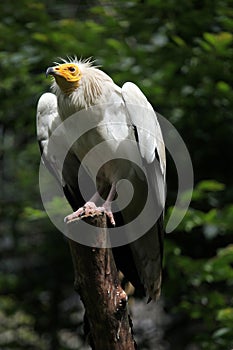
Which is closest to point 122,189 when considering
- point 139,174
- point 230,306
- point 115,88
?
point 139,174

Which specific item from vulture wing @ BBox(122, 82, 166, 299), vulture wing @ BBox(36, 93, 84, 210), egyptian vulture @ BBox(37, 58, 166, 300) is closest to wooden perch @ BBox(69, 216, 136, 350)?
egyptian vulture @ BBox(37, 58, 166, 300)

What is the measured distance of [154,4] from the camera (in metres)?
4.65

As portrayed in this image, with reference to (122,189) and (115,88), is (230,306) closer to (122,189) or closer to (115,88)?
(122,189)

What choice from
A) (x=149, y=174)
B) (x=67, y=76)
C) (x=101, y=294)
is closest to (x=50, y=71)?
(x=67, y=76)

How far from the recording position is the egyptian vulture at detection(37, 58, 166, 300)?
3602mm

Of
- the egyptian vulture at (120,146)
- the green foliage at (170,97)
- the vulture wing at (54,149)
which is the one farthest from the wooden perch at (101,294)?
the green foliage at (170,97)

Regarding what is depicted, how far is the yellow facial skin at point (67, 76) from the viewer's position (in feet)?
11.8

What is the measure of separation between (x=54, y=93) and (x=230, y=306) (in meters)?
1.94

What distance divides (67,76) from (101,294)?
1.28 meters

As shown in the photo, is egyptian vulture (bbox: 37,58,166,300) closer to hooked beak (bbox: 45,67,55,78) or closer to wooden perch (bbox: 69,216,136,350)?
hooked beak (bbox: 45,67,55,78)

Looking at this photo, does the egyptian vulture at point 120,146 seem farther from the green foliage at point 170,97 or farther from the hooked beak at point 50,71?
the green foliage at point 170,97

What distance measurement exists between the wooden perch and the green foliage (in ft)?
3.71

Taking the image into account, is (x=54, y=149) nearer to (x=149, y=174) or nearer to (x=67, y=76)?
(x=67, y=76)

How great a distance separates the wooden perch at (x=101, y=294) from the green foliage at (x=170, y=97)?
3.71 ft
